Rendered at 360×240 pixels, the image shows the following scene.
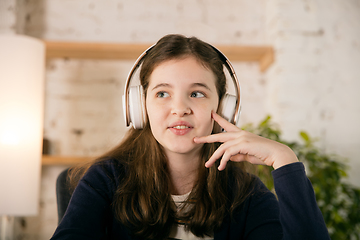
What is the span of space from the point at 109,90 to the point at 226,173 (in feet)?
5.05

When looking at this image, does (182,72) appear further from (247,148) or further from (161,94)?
(247,148)

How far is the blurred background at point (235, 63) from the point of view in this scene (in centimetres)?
219

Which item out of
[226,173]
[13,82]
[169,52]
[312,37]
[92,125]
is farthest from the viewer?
[92,125]

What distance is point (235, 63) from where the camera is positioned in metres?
2.46

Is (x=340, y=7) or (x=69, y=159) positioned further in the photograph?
(x=340, y=7)

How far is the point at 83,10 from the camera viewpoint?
96.2 inches

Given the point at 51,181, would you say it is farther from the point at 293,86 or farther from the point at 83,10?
the point at 293,86

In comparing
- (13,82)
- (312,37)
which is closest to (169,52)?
(13,82)

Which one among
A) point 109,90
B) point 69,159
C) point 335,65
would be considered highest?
point 335,65

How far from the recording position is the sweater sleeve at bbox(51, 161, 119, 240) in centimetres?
89

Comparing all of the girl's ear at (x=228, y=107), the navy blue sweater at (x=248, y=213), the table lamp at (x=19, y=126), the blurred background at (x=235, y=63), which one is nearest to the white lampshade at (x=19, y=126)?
the table lamp at (x=19, y=126)

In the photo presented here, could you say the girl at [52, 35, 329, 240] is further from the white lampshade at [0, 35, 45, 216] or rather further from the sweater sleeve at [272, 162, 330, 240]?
the white lampshade at [0, 35, 45, 216]

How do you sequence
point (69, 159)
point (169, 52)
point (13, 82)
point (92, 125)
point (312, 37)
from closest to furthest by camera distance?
A: point (169, 52), point (13, 82), point (69, 159), point (312, 37), point (92, 125)

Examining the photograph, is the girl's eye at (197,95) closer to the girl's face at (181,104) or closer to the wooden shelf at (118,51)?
the girl's face at (181,104)
